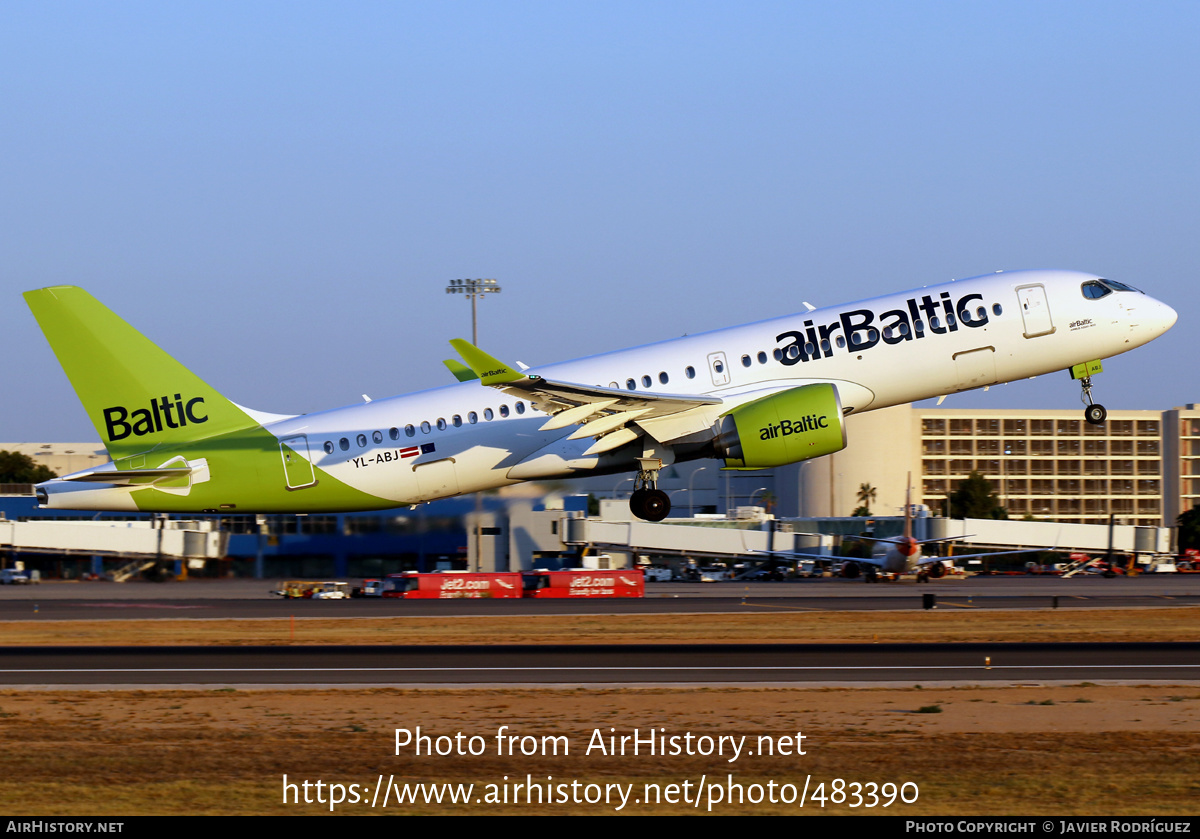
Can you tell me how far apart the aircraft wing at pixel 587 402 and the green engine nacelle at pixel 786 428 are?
1.10 meters

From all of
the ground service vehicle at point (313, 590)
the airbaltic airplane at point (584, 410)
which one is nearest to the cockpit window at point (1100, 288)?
the airbaltic airplane at point (584, 410)

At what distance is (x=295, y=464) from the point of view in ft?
106

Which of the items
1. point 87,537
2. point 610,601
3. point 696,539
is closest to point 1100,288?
point 610,601

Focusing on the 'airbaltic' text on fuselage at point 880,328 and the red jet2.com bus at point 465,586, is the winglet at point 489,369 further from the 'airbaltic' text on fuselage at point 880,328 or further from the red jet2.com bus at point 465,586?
the red jet2.com bus at point 465,586

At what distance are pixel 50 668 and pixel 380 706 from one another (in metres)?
10.8

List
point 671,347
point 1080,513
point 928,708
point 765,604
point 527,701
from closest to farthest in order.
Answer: point 928,708
point 527,701
point 671,347
point 765,604
point 1080,513

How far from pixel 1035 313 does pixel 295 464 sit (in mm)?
19603

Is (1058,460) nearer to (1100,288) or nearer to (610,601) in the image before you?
(610,601)

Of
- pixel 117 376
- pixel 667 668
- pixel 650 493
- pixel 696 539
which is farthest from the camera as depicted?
pixel 696 539

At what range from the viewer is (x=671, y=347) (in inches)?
1262

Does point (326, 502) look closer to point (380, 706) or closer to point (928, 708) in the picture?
point (380, 706)

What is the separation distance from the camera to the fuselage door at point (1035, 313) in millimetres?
31516

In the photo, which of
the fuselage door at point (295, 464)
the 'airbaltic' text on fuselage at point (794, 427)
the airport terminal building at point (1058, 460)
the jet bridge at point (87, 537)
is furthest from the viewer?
the airport terminal building at point (1058, 460)
